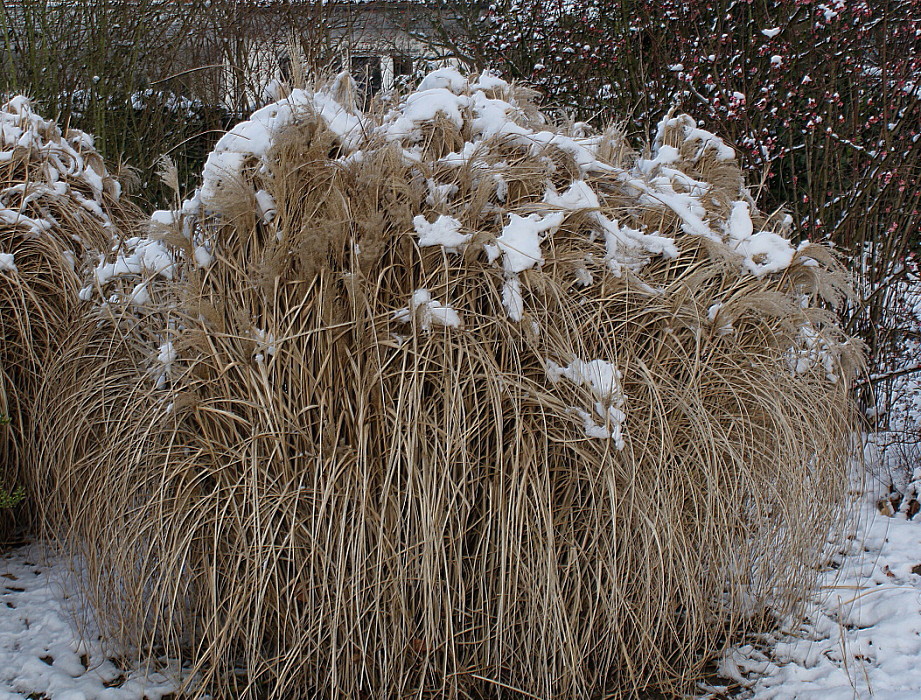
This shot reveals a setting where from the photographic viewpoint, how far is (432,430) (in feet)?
6.06

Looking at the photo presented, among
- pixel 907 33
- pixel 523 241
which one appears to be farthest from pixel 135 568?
pixel 907 33

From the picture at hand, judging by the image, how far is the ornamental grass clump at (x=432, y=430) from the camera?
1811 millimetres

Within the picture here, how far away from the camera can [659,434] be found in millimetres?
1940

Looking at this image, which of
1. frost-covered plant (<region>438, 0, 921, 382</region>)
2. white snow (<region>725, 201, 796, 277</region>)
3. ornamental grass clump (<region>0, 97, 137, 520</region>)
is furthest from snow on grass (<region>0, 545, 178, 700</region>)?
frost-covered plant (<region>438, 0, 921, 382</region>)

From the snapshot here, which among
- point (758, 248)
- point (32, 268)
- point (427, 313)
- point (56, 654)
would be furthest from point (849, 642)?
point (32, 268)

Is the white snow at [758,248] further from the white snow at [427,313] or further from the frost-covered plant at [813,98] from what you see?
the frost-covered plant at [813,98]

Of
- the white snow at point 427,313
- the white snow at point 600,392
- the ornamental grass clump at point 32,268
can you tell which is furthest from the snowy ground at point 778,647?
the white snow at point 427,313

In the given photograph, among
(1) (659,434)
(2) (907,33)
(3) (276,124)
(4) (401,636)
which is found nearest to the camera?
(4) (401,636)

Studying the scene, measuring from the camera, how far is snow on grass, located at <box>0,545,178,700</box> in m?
1.99

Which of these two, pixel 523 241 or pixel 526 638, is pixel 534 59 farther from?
pixel 526 638

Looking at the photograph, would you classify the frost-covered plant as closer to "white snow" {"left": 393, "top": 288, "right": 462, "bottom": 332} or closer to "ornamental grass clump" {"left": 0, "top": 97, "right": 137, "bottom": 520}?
"white snow" {"left": 393, "top": 288, "right": 462, "bottom": 332}

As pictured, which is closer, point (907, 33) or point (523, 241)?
point (523, 241)

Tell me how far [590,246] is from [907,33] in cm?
266

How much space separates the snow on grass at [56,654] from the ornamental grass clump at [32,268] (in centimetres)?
33
